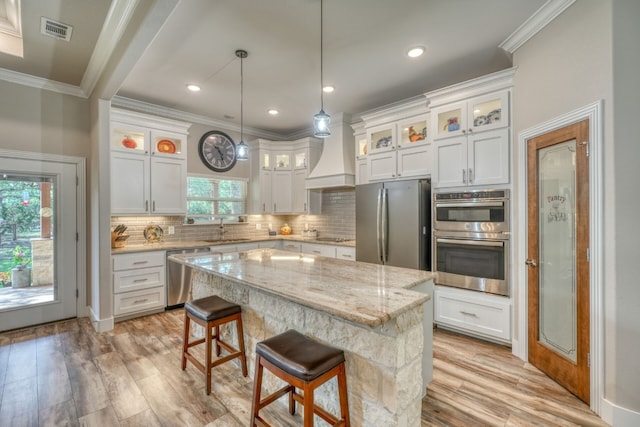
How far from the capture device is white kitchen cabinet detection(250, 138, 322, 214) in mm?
5328

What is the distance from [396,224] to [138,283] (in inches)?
133

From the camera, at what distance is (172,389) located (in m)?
2.33

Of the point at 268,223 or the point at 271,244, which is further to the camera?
the point at 268,223

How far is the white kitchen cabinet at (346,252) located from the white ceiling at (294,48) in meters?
2.10

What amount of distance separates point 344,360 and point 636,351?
185 cm

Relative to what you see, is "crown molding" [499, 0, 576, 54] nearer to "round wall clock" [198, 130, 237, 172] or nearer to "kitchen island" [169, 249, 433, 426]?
"kitchen island" [169, 249, 433, 426]

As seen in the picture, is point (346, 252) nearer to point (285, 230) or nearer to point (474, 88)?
point (285, 230)

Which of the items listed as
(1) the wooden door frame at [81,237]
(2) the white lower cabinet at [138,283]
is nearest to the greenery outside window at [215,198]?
(2) the white lower cabinet at [138,283]

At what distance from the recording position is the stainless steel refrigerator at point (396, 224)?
11.5 feet

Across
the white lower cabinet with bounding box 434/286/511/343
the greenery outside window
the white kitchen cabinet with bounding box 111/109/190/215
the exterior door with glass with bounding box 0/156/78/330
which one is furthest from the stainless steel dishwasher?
the white lower cabinet with bounding box 434/286/511/343

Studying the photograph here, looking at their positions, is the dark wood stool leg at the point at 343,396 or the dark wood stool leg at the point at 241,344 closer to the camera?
the dark wood stool leg at the point at 343,396

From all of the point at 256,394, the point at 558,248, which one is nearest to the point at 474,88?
the point at 558,248

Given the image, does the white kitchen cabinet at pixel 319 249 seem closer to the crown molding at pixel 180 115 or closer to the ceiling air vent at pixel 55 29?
the crown molding at pixel 180 115

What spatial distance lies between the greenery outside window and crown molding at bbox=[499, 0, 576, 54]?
4.28 meters
